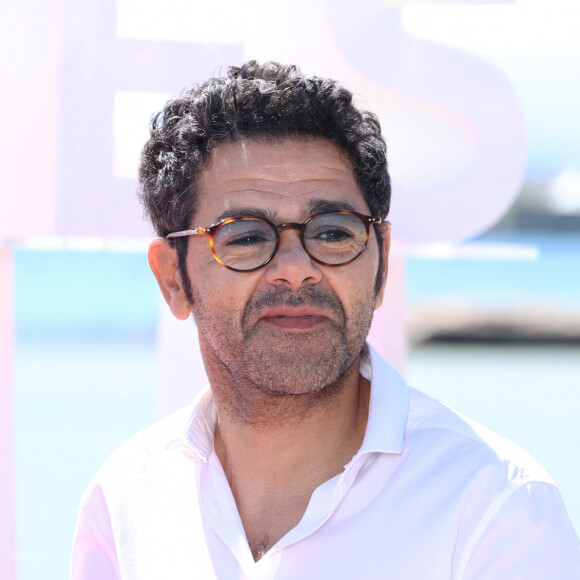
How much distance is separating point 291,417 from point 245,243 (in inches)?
14.3

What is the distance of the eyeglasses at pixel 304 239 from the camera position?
1.62 meters

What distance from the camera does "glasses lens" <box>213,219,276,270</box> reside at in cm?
163

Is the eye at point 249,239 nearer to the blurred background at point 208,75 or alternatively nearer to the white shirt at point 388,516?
the white shirt at point 388,516

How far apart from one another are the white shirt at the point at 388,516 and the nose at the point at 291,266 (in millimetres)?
259

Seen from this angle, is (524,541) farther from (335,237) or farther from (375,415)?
(335,237)

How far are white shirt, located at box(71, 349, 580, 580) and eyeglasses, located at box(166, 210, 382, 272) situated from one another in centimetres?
26

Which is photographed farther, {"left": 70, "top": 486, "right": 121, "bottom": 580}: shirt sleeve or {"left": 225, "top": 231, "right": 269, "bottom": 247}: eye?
{"left": 70, "top": 486, "right": 121, "bottom": 580}: shirt sleeve

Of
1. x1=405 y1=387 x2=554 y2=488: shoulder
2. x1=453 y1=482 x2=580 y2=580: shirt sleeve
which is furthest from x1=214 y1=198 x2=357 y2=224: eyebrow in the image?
x1=453 y1=482 x2=580 y2=580: shirt sleeve

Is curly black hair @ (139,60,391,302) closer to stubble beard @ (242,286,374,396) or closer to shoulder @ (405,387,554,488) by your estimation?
stubble beard @ (242,286,374,396)

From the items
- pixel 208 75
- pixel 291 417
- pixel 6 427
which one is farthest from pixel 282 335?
pixel 6 427

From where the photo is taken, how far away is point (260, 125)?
1.74 m

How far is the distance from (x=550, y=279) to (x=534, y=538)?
59.4ft

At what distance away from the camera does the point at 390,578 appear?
139cm

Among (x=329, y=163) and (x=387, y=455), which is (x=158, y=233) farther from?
(x=387, y=455)
